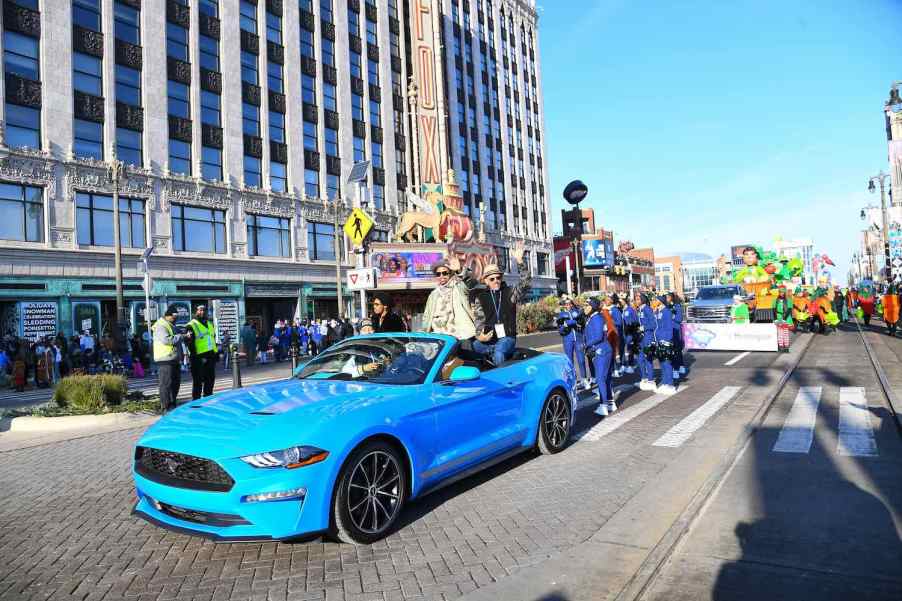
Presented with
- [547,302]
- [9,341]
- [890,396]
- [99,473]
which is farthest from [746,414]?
[547,302]

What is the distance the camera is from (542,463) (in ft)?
19.8

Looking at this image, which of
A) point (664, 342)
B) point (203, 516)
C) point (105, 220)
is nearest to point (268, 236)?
point (105, 220)

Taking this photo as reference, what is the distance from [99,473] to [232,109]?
27.9 metres

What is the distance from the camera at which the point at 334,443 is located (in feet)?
12.3

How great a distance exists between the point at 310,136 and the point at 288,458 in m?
33.7

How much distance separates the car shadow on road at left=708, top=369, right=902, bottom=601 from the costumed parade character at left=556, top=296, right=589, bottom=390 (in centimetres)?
477

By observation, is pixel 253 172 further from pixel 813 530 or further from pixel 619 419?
pixel 813 530

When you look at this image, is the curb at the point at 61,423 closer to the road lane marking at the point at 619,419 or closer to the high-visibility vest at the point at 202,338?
the high-visibility vest at the point at 202,338

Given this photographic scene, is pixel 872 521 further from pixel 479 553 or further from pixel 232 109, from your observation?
pixel 232 109

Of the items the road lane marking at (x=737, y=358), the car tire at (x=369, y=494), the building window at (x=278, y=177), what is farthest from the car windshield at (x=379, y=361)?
the building window at (x=278, y=177)

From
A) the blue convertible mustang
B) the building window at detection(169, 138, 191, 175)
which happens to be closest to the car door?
the blue convertible mustang

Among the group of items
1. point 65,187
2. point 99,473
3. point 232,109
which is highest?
point 232,109

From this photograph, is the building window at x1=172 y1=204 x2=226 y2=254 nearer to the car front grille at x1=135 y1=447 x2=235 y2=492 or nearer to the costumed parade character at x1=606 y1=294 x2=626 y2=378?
the costumed parade character at x1=606 y1=294 x2=626 y2=378

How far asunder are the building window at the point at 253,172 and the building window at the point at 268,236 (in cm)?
181
